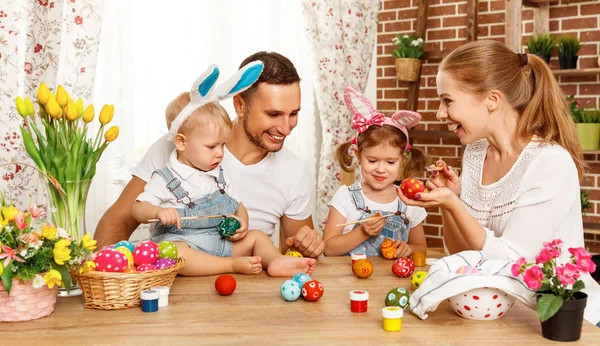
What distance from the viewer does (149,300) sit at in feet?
5.51

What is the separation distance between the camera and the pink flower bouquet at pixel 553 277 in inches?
57.4

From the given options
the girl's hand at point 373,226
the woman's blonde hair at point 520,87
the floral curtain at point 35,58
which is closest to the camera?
the woman's blonde hair at point 520,87

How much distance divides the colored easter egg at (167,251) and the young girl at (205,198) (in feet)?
0.54

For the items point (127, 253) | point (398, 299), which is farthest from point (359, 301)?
point (127, 253)

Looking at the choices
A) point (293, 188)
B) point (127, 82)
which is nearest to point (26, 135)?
point (293, 188)

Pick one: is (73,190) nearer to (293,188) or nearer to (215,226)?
(215,226)

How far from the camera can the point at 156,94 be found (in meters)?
4.03

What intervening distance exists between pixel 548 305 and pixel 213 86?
4.13ft

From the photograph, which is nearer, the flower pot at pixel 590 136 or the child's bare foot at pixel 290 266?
the child's bare foot at pixel 290 266

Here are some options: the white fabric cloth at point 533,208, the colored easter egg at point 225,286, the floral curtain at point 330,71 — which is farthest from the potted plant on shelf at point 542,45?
the colored easter egg at point 225,286

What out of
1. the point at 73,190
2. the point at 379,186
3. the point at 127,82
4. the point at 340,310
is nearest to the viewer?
the point at 340,310

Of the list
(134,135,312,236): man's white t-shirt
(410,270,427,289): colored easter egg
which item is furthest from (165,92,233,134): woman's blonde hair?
(410,270,427,289): colored easter egg

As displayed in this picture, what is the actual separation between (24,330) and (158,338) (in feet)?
0.99

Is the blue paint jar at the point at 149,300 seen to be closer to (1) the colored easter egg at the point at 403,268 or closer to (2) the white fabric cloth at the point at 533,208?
(1) the colored easter egg at the point at 403,268
